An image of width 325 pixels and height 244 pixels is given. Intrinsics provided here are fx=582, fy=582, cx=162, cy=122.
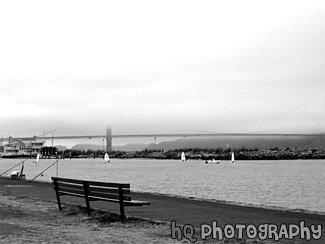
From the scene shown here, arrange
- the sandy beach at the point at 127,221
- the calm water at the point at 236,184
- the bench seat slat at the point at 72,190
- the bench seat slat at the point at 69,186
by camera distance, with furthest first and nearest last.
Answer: the calm water at the point at 236,184 → the bench seat slat at the point at 69,186 → the bench seat slat at the point at 72,190 → the sandy beach at the point at 127,221

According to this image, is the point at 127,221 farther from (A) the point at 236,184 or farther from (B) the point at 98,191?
(A) the point at 236,184

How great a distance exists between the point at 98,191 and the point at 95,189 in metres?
0.12

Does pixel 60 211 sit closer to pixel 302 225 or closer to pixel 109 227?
pixel 109 227

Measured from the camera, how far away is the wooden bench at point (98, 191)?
10289 mm

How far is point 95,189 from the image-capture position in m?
11.0

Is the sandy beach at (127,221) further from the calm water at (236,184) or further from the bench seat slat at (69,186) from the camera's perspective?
the calm water at (236,184)

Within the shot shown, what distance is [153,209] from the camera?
41.2 ft

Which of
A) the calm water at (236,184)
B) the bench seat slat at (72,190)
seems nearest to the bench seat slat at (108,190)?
the bench seat slat at (72,190)

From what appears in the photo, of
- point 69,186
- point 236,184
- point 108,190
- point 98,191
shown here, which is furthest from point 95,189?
point 236,184

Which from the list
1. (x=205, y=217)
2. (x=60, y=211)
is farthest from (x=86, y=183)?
(x=205, y=217)

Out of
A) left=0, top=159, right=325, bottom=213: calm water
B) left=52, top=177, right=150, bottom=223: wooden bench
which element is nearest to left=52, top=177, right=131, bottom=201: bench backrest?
left=52, top=177, right=150, bottom=223: wooden bench

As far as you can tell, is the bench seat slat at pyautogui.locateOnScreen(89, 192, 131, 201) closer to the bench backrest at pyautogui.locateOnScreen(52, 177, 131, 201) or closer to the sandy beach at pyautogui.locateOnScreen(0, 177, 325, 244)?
the bench backrest at pyautogui.locateOnScreen(52, 177, 131, 201)

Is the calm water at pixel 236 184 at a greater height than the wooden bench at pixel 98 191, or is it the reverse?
the wooden bench at pixel 98 191

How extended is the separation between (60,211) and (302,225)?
513cm
